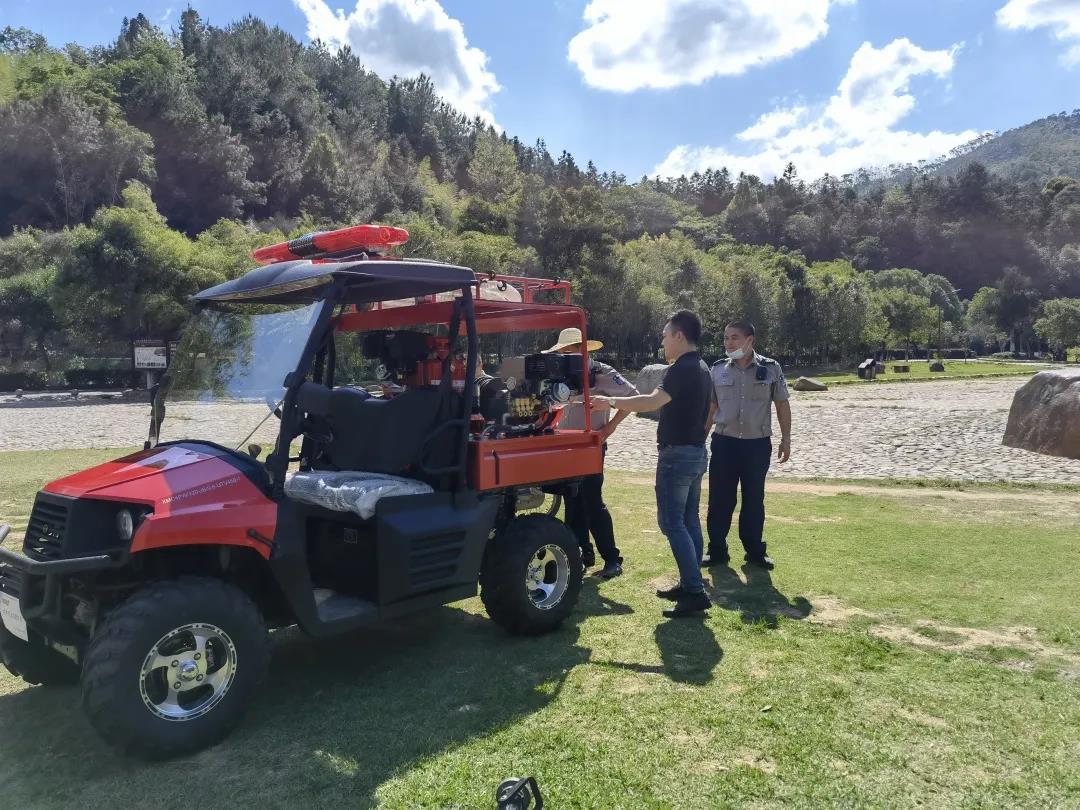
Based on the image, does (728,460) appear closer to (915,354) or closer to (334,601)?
(334,601)

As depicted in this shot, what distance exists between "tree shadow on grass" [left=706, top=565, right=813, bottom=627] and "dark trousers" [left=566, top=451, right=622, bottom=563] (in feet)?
3.14

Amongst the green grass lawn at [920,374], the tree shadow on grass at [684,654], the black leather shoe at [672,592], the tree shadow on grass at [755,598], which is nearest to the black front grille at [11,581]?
the tree shadow on grass at [684,654]

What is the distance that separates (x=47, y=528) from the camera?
400 cm

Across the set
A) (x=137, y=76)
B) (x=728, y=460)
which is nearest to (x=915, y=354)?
(x=137, y=76)

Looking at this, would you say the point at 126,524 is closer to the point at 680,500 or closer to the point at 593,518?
the point at 680,500

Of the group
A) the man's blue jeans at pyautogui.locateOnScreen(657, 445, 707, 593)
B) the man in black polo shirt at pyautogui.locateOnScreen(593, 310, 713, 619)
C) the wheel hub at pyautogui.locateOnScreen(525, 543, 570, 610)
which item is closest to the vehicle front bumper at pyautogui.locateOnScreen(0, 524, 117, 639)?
the wheel hub at pyautogui.locateOnScreen(525, 543, 570, 610)

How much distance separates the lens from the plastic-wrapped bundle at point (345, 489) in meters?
4.34

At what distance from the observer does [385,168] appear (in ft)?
317

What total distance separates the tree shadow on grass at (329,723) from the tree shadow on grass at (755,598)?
137 cm

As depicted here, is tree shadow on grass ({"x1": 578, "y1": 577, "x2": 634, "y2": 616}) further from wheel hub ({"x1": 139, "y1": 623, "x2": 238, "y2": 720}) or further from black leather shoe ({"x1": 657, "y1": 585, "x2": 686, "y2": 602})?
wheel hub ({"x1": 139, "y1": 623, "x2": 238, "y2": 720})

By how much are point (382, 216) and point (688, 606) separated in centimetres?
7246

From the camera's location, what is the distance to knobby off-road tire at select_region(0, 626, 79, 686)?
4.42 meters

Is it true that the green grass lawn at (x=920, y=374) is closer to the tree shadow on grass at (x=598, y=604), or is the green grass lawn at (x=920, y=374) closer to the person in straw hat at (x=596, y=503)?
the person in straw hat at (x=596, y=503)

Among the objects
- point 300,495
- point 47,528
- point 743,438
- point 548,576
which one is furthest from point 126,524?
point 743,438
